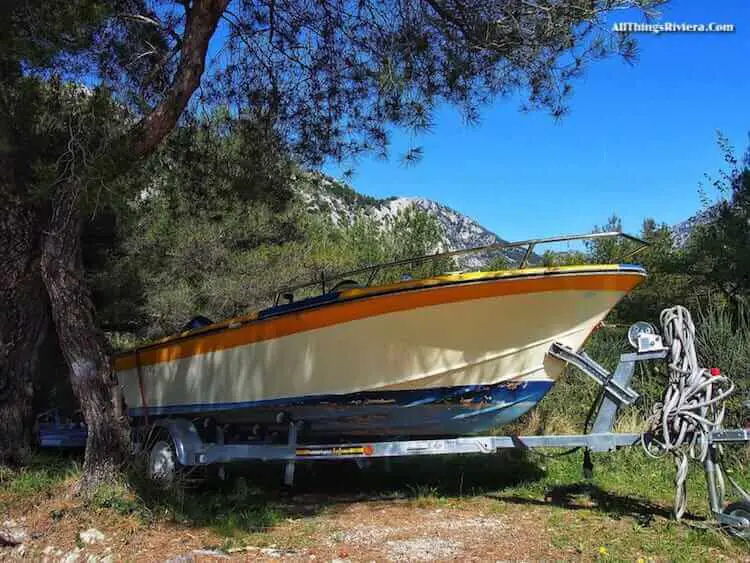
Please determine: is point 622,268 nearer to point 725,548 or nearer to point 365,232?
point 725,548

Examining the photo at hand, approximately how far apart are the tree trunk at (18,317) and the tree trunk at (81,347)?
0.75 m

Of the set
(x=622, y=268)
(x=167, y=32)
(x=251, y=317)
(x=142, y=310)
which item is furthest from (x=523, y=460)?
(x=142, y=310)

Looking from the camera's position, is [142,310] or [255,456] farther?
[142,310]

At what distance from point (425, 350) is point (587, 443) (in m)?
1.38

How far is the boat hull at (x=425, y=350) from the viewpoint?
4.96 metres

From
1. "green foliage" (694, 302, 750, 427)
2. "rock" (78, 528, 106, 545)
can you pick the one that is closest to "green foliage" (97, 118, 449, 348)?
"rock" (78, 528, 106, 545)

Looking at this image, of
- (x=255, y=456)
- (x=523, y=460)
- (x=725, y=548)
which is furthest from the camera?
(x=523, y=460)

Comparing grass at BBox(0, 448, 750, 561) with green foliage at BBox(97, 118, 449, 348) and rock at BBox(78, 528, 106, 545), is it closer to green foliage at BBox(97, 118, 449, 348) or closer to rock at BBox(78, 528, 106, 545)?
rock at BBox(78, 528, 106, 545)

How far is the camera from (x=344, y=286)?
19.1 ft

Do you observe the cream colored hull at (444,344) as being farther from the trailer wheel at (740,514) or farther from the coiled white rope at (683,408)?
the trailer wheel at (740,514)

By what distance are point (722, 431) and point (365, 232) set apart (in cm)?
1658

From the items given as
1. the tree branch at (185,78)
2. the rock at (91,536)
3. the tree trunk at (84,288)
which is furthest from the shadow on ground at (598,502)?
the tree branch at (185,78)

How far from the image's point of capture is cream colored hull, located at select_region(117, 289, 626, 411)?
4992mm

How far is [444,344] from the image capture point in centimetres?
507
